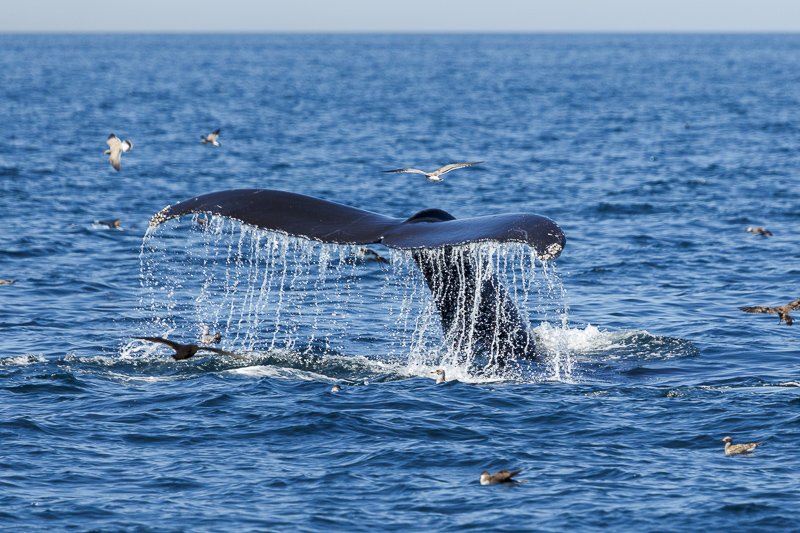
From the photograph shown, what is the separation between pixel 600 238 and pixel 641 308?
21.8ft

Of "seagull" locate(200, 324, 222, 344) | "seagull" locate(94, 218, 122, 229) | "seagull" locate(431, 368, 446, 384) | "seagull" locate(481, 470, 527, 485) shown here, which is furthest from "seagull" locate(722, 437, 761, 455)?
"seagull" locate(94, 218, 122, 229)

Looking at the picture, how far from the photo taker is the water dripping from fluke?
10125 mm

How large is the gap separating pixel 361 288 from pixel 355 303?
1.28 m

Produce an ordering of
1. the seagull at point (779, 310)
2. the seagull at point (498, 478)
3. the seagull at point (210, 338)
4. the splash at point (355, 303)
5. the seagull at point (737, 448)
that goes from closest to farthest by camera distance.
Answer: the seagull at point (498, 478) → the seagull at point (737, 448) → the splash at point (355, 303) → the seagull at point (210, 338) → the seagull at point (779, 310)

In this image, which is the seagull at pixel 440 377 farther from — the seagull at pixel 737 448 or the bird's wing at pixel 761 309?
the bird's wing at pixel 761 309

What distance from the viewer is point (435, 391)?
1252 cm

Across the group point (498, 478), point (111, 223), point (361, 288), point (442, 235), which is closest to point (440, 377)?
point (498, 478)

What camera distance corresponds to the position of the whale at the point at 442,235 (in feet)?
30.6

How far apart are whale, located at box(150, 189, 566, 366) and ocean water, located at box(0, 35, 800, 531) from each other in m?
0.27

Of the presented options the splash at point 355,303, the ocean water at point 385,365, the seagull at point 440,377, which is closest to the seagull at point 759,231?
the ocean water at point 385,365

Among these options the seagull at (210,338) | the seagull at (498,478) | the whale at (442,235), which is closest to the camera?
the whale at (442,235)

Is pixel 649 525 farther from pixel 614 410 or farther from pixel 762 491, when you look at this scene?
pixel 614 410

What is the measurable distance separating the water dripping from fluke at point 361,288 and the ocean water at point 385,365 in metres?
0.08

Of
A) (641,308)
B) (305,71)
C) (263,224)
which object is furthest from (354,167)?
(305,71)
